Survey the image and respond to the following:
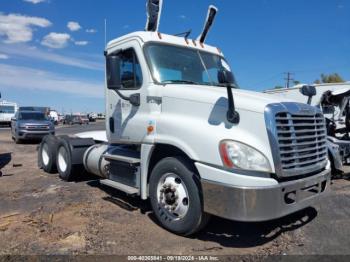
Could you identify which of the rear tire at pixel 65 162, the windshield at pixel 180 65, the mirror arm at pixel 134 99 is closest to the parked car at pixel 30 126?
the rear tire at pixel 65 162

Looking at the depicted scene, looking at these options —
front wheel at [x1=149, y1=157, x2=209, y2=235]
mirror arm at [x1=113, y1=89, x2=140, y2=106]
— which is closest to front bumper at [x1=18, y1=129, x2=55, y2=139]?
mirror arm at [x1=113, y1=89, x2=140, y2=106]

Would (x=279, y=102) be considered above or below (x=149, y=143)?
above

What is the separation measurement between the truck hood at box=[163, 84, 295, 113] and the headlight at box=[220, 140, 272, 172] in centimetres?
48

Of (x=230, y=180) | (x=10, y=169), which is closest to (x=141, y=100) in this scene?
(x=230, y=180)

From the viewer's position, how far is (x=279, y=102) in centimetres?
439

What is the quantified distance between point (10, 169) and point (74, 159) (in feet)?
12.0

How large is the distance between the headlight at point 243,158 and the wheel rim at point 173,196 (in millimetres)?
833

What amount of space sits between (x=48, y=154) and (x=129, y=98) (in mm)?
4511

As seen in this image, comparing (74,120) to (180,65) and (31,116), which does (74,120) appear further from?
(180,65)

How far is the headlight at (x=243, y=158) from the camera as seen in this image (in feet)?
13.5

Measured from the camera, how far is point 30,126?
64.7ft

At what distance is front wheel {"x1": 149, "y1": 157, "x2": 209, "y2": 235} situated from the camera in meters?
4.52

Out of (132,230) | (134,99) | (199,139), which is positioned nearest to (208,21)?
(134,99)

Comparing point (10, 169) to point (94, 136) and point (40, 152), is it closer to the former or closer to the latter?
point (40, 152)
